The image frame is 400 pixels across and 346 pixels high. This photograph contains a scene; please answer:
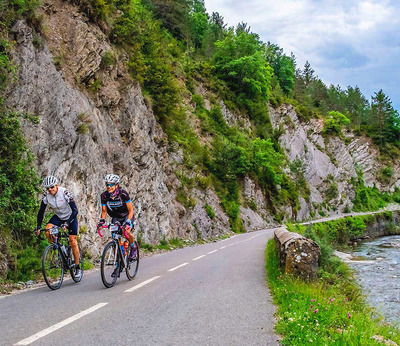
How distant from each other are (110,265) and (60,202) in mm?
1678

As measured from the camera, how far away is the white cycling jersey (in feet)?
24.1

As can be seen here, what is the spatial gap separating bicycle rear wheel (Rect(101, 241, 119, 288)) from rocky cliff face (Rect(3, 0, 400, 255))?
15.0 ft

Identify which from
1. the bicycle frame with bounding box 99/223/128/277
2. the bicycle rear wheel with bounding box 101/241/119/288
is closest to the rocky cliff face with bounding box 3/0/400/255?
the bicycle frame with bounding box 99/223/128/277

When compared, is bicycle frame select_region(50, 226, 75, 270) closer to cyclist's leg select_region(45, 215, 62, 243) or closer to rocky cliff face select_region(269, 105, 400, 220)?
cyclist's leg select_region(45, 215, 62, 243)

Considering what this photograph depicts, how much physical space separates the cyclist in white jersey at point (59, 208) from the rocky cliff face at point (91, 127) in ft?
11.7

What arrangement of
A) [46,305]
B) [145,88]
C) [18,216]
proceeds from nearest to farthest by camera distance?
[46,305]
[18,216]
[145,88]

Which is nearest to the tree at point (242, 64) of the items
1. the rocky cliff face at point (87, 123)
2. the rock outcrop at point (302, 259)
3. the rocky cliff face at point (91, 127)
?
the rocky cliff face at point (91, 127)

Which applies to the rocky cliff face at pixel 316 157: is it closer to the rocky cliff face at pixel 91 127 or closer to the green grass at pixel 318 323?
the rocky cliff face at pixel 91 127

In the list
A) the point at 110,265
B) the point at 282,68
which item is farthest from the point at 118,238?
the point at 282,68

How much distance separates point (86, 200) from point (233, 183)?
25.6 meters

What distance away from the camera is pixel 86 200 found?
42.5 feet

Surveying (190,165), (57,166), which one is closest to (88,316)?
(57,166)

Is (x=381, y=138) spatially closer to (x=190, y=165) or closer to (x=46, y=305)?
(x=190, y=165)

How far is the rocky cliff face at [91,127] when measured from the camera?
11.5m
